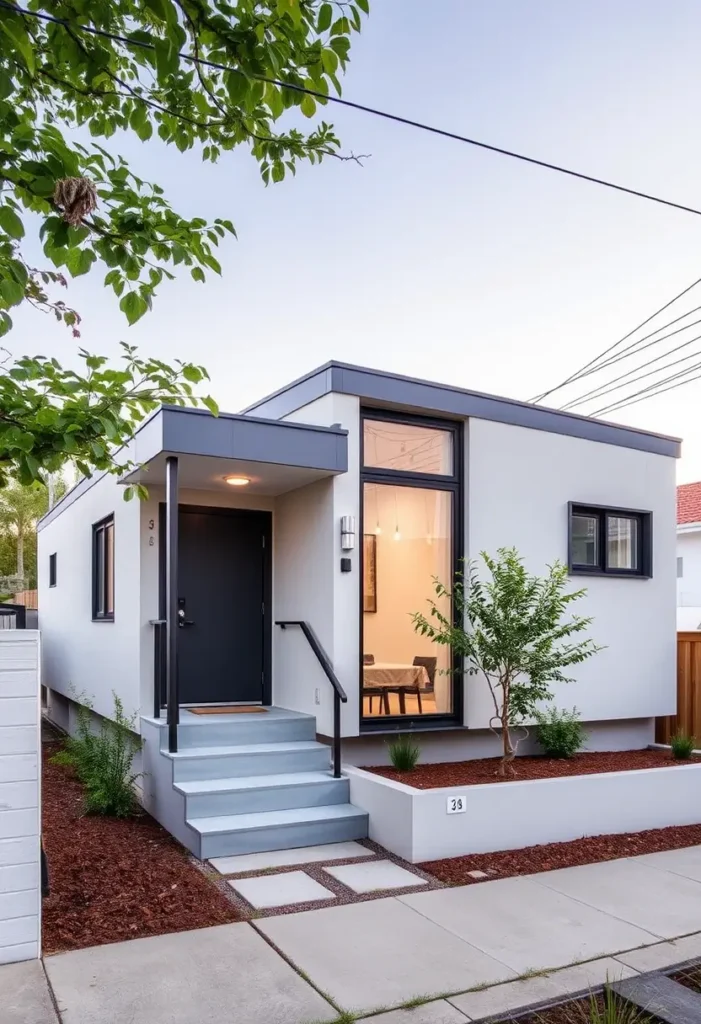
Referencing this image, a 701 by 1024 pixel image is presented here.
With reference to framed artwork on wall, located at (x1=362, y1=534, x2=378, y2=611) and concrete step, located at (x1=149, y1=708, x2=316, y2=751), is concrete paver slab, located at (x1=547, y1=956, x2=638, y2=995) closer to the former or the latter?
concrete step, located at (x1=149, y1=708, x2=316, y2=751)

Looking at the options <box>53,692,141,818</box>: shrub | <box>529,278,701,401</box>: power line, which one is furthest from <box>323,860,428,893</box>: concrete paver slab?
<box>529,278,701,401</box>: power line

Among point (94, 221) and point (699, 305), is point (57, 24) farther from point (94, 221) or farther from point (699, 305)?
point (699, 305)

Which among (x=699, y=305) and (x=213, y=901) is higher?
(x=699, y=305)

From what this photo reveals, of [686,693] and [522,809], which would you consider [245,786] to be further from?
[686,693]

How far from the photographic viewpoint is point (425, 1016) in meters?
3.26

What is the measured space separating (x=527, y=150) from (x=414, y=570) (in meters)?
3.61

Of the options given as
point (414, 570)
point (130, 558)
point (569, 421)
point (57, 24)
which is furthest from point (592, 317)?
point (57, 24)

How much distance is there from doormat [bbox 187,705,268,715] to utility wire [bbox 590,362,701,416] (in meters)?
9.70

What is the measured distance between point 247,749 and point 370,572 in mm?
1845

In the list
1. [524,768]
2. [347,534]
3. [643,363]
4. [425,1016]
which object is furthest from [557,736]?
[643,363]

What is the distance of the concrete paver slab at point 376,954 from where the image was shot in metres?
3.50

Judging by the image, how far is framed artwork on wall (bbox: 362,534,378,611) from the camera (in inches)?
275

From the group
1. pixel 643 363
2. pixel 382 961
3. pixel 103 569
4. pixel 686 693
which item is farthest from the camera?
pixel 643 363

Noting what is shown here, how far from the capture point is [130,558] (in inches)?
297
